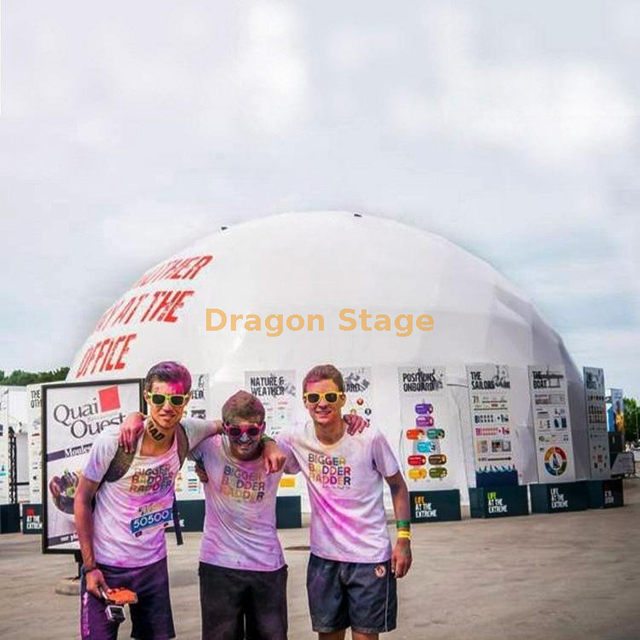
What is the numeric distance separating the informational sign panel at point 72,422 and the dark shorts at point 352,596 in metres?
4.72

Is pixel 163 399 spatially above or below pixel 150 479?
above

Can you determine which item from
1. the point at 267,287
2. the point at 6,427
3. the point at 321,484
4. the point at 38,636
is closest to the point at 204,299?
the point at 267,287

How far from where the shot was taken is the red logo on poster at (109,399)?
32.2 feet

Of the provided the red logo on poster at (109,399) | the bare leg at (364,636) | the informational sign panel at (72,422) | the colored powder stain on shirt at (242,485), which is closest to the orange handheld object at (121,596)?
the colored powder stain on shirt at (242,485)

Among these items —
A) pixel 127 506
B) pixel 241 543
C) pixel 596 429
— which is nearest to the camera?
pixel 127 506

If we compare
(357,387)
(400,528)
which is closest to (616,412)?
(357,387)

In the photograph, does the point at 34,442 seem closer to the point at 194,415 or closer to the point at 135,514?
the point at 194,415

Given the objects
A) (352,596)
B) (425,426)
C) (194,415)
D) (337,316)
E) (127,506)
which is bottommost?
(352,596)

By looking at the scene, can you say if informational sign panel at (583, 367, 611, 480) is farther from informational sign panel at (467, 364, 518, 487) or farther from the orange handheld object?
the orange handheld object

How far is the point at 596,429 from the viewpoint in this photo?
2430 centimetres

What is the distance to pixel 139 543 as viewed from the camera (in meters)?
4.86

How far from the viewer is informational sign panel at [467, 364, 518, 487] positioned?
20.5 m

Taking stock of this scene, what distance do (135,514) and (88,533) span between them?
0.25 meters

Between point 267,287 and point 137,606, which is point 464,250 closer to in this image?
point 267,287
